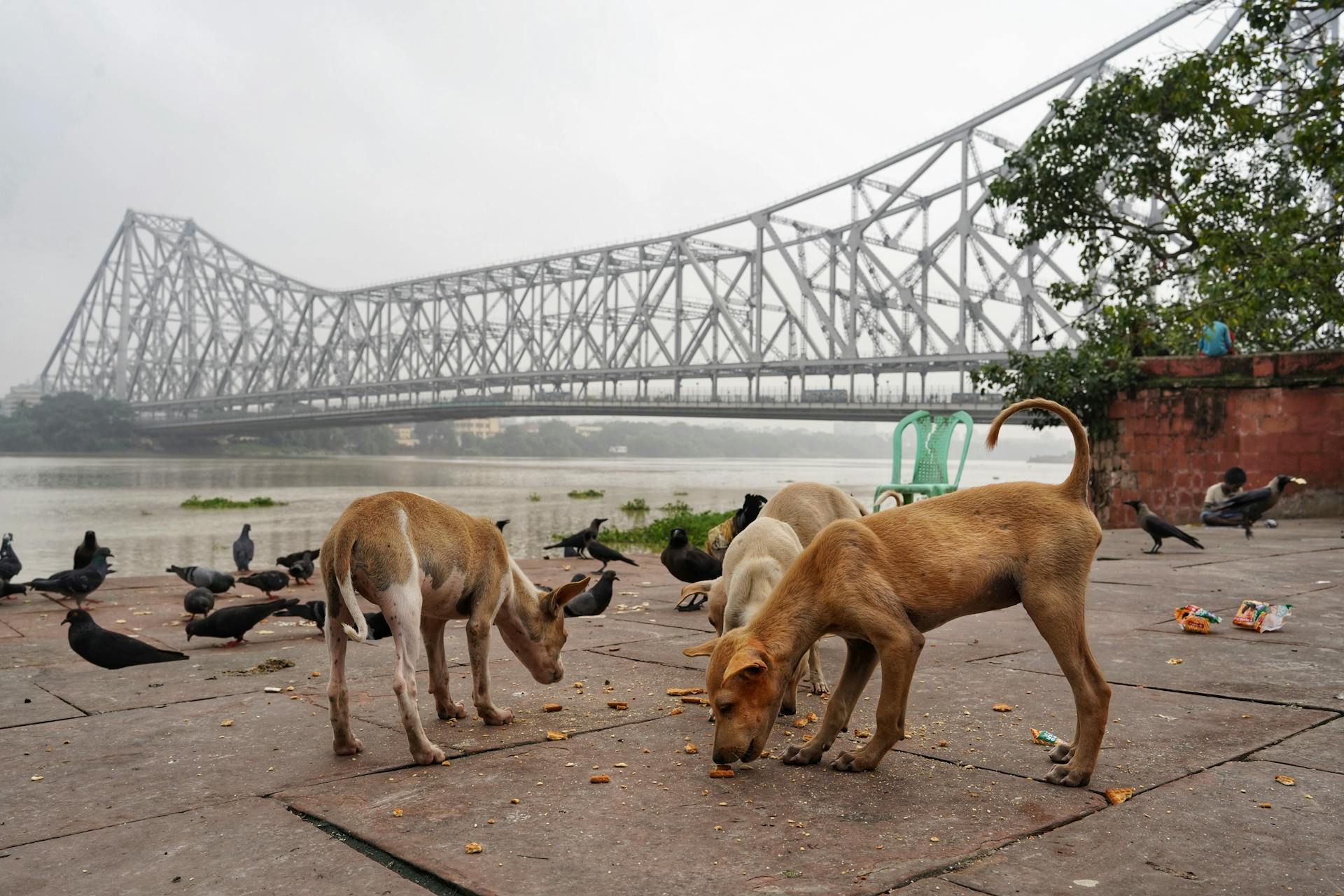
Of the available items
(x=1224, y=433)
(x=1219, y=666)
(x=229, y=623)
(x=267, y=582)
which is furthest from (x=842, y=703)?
(x=1224, y=433)

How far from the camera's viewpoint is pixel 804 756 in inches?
125

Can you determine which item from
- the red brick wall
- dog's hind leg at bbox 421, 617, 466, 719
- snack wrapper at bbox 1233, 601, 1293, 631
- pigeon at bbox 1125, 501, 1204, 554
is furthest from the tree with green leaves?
dog's hind leg at bbox 421, 617, 466, 719

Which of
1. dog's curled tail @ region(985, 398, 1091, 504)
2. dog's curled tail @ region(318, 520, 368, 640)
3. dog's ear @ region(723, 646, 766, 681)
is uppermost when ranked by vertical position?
dog's curled tail @ region(985, 398, 1091, 504)

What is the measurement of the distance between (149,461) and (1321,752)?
71.2 metres

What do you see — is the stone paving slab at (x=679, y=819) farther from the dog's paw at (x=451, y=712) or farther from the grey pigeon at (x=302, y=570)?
the grey pigeon at (x=302, y=570)

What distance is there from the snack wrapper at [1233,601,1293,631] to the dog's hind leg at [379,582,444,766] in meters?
4.32

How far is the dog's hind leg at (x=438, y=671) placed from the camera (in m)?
3.90

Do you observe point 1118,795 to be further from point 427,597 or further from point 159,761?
point 159,761

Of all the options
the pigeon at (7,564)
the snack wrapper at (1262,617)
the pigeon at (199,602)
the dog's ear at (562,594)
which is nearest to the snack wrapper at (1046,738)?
the dog's ear at (562,594)

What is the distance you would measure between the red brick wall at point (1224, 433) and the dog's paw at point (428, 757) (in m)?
12.9

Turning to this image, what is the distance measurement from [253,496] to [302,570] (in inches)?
870

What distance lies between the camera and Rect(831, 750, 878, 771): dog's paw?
305 cm

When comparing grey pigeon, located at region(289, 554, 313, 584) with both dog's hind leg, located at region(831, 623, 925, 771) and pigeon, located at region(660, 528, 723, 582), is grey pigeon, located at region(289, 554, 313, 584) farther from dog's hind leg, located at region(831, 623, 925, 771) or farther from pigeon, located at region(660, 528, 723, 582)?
dog's hind leg, located at region(831, 623, 925, 771)

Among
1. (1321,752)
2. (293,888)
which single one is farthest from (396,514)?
(1321,752)
